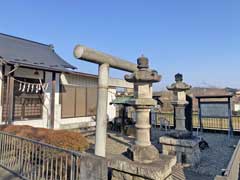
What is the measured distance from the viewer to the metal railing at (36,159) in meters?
3.78

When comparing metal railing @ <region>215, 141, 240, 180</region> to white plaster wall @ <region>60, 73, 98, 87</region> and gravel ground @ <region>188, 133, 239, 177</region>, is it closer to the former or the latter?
gravel ground @ <region>188, 133, 239, 177</region>

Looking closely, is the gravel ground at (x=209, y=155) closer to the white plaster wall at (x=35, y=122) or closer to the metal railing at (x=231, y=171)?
the metal railing at (x=231, y=171)

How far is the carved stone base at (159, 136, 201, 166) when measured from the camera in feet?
20.2

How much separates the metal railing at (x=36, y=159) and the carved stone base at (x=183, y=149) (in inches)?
131

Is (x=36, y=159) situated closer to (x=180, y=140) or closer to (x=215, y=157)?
(x=180, y=140)

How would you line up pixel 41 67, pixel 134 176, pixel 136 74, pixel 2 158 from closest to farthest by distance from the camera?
pixel 134 176
pixel 136 74
pixel 2 158
pixel 41 67

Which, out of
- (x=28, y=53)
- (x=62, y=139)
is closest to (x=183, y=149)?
(x=62, y=139)

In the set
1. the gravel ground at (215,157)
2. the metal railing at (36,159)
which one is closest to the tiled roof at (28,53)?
the metal railing at (36,159)

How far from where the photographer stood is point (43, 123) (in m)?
10.2

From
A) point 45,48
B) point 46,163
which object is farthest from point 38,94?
point 46,163

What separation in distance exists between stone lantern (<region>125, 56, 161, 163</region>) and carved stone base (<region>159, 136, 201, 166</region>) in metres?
2.91

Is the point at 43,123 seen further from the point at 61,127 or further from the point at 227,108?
the point at 227,108

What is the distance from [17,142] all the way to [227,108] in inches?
388

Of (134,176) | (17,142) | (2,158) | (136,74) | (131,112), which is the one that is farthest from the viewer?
(131,112)
